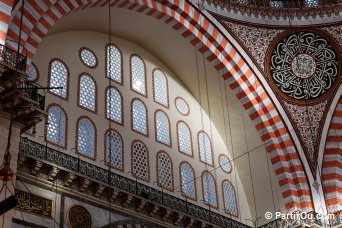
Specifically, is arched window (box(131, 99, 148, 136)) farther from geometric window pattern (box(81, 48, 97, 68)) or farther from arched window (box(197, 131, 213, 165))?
arched window (box(197, 131, 213, 165))

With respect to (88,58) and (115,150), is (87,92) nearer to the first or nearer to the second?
(88,58)

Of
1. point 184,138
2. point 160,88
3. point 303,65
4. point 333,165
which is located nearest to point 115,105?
point 160,88

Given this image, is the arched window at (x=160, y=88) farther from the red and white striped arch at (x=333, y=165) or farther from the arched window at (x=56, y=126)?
the red and white striped arch at (x=333, y=165)

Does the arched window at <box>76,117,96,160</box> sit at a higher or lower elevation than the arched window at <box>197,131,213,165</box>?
lower

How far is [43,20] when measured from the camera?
10.2 m

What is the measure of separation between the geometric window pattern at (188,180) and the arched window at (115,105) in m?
1.92

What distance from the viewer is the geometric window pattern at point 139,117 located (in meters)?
13.0

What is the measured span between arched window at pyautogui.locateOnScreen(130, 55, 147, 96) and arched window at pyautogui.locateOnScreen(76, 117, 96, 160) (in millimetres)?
1766

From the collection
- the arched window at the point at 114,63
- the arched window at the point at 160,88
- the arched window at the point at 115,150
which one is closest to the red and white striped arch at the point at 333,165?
the arched window at the point at 160,88

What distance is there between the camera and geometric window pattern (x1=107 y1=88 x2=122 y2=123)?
41.1 ft

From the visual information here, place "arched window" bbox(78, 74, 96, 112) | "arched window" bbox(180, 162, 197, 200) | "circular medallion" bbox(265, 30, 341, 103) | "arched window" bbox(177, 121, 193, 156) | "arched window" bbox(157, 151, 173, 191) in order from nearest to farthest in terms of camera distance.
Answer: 1. "arched window" bbox(78, 74, 96, 112)
2. "arched window" bbox(157, 151, 173, 191)
3. "arched window" bbox(180, 162, 197, 200)
4. "arched window" bbox(177, 121, 193, 156)
5. "circular medallion" bbox(265, 30, 341, 103)

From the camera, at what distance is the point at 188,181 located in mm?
13484

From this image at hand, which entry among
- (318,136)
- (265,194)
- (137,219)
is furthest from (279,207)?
(137,219)

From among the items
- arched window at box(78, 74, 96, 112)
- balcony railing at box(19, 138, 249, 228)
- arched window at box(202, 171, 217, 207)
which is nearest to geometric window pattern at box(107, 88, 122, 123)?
arched window at box(78, 74, 96, 112)
